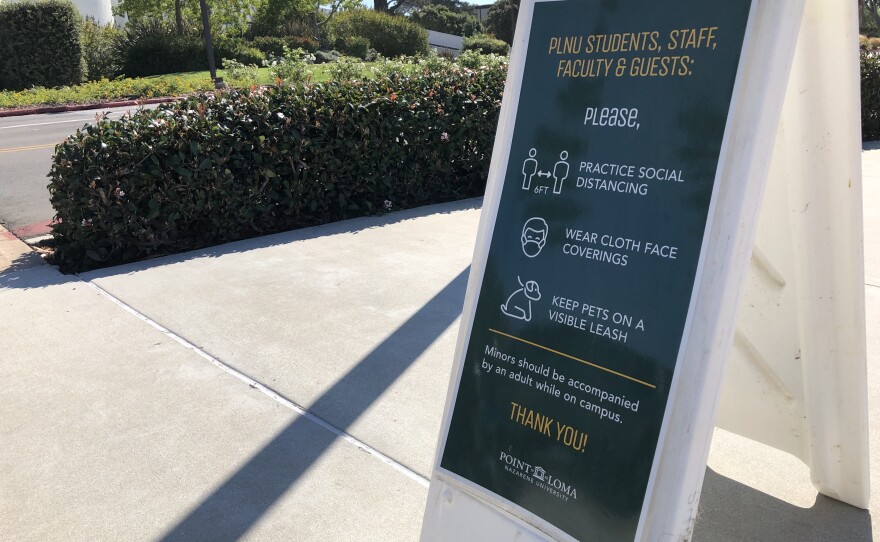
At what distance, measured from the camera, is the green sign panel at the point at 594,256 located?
1932 millimetres

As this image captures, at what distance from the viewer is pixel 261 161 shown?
21.6 ft

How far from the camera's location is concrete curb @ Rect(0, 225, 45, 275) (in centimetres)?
617

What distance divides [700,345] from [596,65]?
830mm

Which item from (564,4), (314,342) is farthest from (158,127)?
(564,4)

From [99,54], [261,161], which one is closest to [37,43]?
[99,54]

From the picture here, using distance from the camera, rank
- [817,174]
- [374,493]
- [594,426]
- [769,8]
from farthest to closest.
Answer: [374,493]
[817,174]
[594,426]
[769,8]

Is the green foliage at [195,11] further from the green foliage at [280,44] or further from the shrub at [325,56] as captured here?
the shrub at [325,56]

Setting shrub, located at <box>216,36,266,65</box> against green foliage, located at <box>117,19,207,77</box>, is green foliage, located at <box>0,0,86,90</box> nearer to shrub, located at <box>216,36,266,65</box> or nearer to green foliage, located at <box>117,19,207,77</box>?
green foliage, located at <box>117,19,207,77</box>

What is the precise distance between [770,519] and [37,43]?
88.7 feet

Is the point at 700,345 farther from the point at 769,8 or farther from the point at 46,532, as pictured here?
the point at 46,532

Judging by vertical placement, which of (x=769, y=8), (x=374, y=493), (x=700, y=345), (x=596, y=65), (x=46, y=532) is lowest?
(x=46, y=532)

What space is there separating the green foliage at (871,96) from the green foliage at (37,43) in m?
23.1

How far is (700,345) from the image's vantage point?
187 centimetres

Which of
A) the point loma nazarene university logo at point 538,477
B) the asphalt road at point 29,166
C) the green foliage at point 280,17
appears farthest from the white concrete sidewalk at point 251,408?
the green foliage at point 280,17
